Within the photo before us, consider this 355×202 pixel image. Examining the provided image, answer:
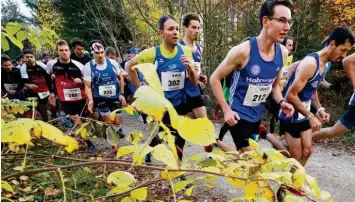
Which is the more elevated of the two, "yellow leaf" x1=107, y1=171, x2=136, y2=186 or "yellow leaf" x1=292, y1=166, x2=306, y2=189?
"yellow leaf" x1=292, y1=166, x2=306, y2=189

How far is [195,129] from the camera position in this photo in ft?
2.14

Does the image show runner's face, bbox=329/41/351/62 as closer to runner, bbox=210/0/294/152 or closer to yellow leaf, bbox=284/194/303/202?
runner, bbox=210/0/294/152

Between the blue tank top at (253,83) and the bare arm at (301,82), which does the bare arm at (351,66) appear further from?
the blue tank top at (253,83)

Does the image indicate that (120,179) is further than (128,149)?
Yes

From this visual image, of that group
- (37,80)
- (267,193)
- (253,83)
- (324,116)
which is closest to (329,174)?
(324,116)

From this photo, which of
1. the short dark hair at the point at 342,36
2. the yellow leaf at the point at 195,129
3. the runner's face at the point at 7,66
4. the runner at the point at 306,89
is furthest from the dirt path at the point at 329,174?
the runner's face at the point at 7,66

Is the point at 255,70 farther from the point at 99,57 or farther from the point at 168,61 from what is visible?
the point at 99,57

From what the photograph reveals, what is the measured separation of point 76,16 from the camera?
2333 cm

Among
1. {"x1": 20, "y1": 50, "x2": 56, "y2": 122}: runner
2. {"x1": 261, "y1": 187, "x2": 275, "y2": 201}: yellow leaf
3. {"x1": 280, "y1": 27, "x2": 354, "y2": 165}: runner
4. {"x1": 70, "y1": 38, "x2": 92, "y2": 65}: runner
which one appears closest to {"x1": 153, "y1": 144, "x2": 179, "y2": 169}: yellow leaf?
{"x1": 261, "y1": 187, "x2": 275, "y2": 201}: yellow leaf

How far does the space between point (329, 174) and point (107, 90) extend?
4071 millimetres

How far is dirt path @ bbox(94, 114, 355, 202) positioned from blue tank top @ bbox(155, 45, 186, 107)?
1.23m

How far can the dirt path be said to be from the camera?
4129 millimetres

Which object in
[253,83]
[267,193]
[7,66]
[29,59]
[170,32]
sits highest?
[170,32]

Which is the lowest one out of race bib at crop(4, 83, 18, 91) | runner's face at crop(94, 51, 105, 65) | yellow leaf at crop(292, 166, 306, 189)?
race bib at crop(4, 83, 18, 91)
